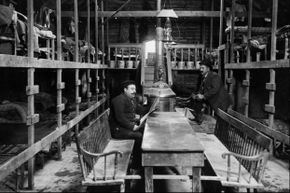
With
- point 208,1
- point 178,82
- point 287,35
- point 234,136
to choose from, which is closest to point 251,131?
point 234,136

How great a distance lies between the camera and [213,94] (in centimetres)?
948

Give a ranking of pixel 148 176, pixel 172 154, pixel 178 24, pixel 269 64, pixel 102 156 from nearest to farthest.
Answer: pixel 172 154
pixel 148 176
pixel 102 156
pixel 269 64
pixel 178 24

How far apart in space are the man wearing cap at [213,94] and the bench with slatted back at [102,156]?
3415 millimetres

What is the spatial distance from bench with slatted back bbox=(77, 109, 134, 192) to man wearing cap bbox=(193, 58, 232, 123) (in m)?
3.41

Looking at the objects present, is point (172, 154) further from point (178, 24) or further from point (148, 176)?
point (178, 24)

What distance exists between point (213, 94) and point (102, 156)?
5.72 meters

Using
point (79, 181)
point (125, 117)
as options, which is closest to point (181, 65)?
point (125, 117)

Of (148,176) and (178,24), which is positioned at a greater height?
(178,24)

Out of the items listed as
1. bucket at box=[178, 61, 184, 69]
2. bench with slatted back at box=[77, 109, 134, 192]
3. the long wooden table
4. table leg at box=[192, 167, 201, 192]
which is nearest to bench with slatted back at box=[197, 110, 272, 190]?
table leg at box=[192, 167, 201, 192]

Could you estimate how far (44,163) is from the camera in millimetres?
7461

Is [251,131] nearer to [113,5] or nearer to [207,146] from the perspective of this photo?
[207,146]

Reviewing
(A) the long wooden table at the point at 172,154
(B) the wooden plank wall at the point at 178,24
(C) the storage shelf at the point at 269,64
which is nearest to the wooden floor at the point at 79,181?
(A) the long wooden table at the point at 172,154

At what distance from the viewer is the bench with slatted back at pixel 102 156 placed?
4.41 meters

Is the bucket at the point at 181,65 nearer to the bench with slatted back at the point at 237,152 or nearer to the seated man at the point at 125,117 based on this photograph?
the bench with slatted back at the point at 237,152
